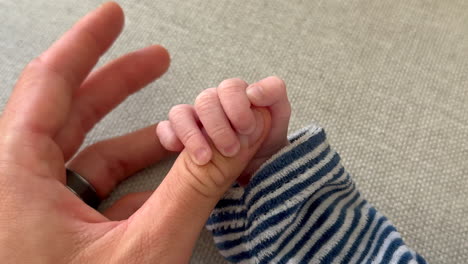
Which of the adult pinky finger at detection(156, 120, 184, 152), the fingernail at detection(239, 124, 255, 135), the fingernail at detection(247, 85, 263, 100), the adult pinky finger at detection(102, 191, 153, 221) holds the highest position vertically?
the fingernail at detection(247, 85, 263, 100)

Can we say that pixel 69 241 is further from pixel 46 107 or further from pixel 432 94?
pixel 432 94

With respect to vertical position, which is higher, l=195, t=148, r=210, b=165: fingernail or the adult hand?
l=195, t=148, r=210, b=165: fingernail

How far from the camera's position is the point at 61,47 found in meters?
0.42

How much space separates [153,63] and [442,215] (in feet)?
1.10

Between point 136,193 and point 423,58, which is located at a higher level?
point 423,58

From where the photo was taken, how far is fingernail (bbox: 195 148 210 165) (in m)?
0.31

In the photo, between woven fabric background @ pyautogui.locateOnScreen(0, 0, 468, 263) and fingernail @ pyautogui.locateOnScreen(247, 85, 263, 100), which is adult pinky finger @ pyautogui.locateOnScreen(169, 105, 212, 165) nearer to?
fingernail @ pyautogui.locateOnScreen(247, 85, 263, 100)

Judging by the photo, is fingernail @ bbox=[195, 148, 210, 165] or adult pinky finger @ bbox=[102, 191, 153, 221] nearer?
fingernail @ bbox=[195, 148, 210, 165]

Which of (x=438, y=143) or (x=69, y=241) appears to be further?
(x=438, y=143)

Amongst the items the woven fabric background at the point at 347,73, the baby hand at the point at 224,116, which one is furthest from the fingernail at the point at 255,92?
the woven fabric background at the point at 347,73

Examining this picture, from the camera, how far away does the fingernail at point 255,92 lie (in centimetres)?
33

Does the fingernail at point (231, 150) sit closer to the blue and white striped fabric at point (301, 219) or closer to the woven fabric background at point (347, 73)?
the blue and white striped fabric at point (301, 219)

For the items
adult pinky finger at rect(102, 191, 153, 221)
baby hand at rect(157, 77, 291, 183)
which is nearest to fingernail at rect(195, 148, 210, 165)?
baby hand at rect(157, 77, 291, 183)

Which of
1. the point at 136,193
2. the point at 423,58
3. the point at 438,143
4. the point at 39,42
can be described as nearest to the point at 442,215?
the point at 438,143
